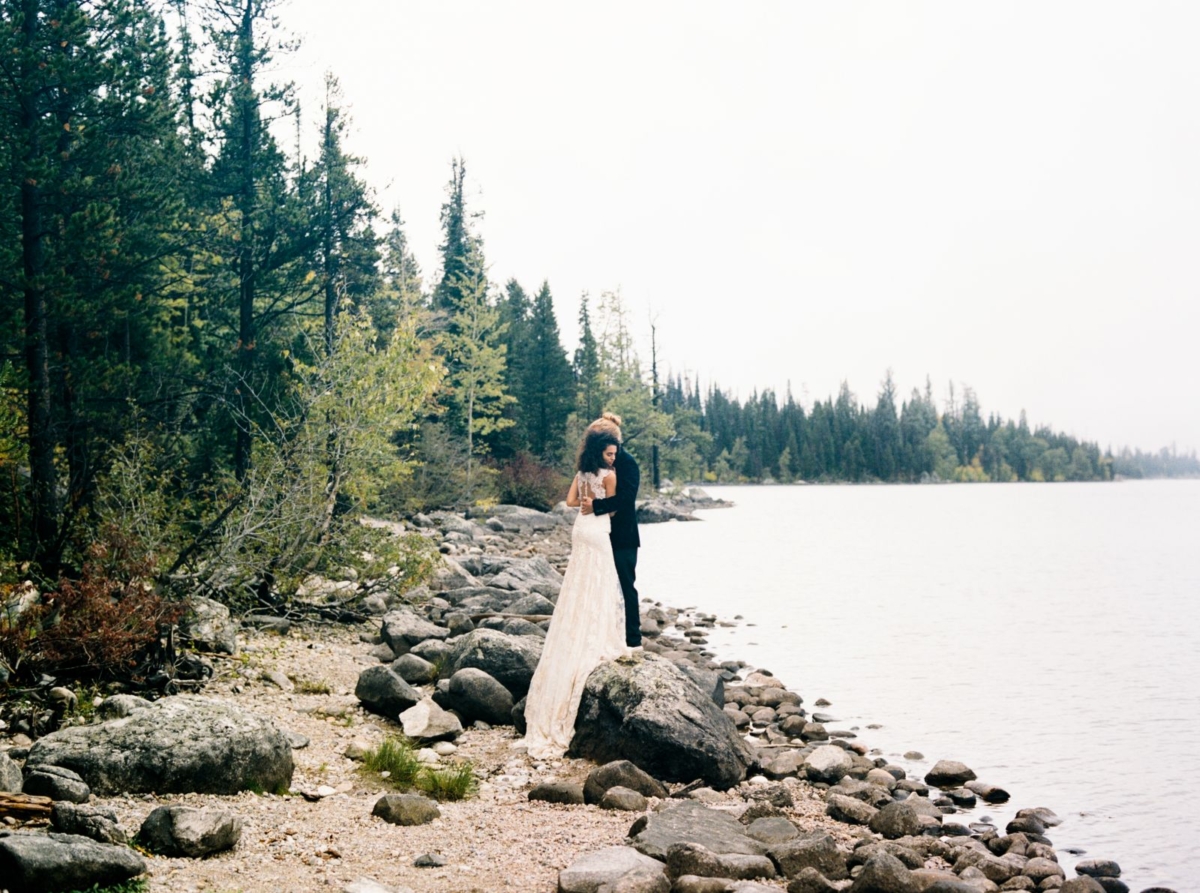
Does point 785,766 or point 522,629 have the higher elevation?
point 522,629

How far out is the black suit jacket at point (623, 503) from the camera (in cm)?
946

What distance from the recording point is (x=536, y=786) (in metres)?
8.20

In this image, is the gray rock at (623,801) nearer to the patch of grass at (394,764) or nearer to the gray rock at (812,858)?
the gray rock at (812,858)

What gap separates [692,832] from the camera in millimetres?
7094

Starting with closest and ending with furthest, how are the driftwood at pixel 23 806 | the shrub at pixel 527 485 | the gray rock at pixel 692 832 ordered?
the driftwood at pixel 23 806, the gray rock at pixel 692 832, the shrub at pixel 527 485

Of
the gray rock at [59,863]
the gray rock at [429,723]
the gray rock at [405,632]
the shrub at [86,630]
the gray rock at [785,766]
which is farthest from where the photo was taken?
the gray rock at [405,632]

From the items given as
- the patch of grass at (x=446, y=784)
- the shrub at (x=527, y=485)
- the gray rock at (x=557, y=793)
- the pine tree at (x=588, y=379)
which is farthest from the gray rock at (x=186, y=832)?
the pine tree at (x=588, y=379)

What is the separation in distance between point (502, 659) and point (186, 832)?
535 cm

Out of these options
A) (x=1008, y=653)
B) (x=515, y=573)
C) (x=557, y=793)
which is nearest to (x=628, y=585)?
(x=557, y=793)

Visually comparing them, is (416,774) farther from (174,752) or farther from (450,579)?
(450,579)

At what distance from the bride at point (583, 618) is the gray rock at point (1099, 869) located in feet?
14.7

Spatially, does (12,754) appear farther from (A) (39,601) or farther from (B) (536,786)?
(B) (536,786)

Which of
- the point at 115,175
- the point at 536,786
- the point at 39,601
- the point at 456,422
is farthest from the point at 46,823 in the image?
the point at 456,422

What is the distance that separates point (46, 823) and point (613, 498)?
17.7 ft
